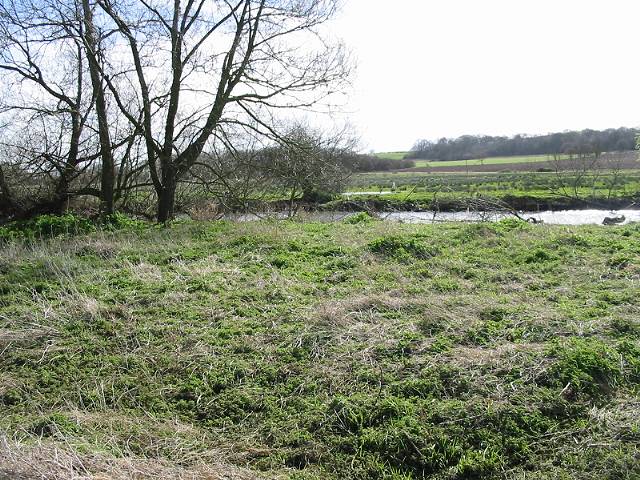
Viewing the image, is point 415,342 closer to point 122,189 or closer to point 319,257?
point 319,257

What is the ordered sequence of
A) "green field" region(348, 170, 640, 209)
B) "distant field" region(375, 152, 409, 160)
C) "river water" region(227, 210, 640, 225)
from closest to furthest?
"river water" region(227, 210, 640, 225) → "green field" region(348, 170, 640, 209) → "distant field" region(375, 152, 409, 160)

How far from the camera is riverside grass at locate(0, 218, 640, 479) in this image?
2980 millimetres

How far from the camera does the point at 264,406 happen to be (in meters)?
3.54

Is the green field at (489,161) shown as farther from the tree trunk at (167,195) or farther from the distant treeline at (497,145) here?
the tree trunk at (167,195)

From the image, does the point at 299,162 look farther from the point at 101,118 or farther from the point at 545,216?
the point at 545,216

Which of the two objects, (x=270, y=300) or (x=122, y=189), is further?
(x=122, y=189)

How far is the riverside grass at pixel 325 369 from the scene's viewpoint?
298 centimetres

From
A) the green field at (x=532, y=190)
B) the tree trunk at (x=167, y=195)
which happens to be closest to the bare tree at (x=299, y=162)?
the tree trunk at (x=167, y=195)

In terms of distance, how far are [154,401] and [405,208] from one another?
1964 cm

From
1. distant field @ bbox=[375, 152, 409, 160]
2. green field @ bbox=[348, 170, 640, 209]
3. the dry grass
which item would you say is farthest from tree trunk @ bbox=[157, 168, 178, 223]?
distant field @ bbox=[375, 152, 409, 160]

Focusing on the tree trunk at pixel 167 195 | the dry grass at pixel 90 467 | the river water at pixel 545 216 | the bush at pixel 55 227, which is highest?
the tree trunk at pixel 167 195

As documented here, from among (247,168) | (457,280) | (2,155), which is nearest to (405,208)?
(247,168)

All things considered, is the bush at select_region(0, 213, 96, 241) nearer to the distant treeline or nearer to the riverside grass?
the riverside grass

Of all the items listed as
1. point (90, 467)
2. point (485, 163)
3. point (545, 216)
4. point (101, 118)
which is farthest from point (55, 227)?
point (485, 163)
